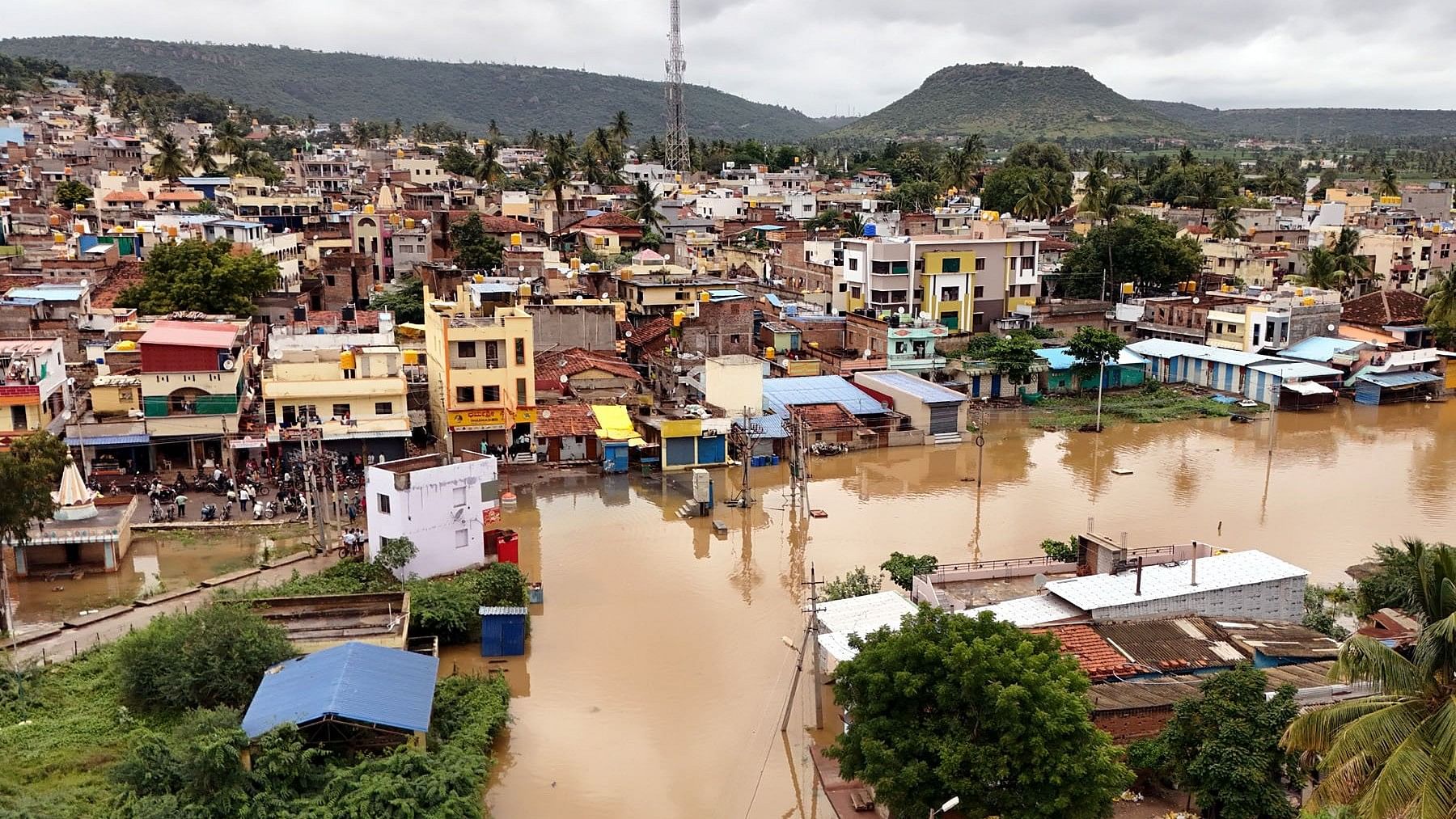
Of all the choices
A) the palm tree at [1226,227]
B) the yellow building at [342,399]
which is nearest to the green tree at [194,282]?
the yellow building at [342,399]

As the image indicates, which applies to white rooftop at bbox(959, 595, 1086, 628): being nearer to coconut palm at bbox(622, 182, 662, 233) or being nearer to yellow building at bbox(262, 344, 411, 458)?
yellow building at bbox(262, 344, 411, 458)

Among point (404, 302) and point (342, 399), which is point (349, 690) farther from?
point (404, 302)

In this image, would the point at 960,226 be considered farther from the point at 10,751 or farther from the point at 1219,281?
the point at 10,751

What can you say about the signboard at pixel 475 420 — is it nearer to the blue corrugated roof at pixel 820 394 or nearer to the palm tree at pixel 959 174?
the blue corrugated roof at pixel 820 394

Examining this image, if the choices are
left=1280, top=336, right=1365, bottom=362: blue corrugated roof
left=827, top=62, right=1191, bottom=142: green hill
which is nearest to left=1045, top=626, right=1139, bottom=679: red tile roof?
left=1280, top=336, right=1365, bottom=362: blue corrugated roof

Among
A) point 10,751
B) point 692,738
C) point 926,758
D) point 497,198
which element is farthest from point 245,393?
point 497,198

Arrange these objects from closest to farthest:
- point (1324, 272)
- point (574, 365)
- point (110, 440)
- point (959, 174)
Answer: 1. point (110, 440)
2. point (574, 365)
3. point (1324, 272)
4. point (959, 174)

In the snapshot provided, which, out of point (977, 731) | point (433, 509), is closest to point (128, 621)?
point (433, 509)
